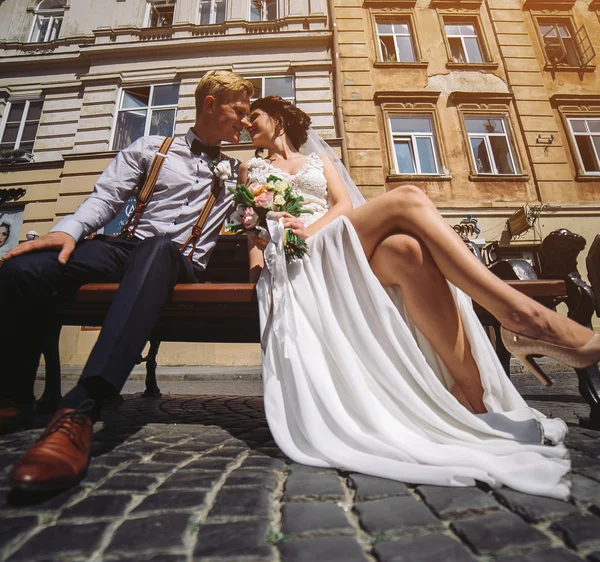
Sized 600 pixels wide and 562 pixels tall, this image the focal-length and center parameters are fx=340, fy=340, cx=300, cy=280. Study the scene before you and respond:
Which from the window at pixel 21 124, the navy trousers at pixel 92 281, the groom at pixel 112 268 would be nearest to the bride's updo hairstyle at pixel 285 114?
the groom at pixel 112 268

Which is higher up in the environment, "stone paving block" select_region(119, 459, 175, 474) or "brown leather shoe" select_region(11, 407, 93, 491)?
"brown leather shoe" select_region(11, 407, 93, 491)

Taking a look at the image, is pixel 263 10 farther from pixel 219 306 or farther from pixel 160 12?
pixel 219 306

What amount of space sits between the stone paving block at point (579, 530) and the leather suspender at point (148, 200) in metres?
2.19

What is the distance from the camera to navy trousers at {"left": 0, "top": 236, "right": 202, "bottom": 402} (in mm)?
1467

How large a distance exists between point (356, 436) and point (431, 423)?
0.31 metres

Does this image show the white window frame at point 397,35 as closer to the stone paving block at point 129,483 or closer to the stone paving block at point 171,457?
the stone paving block at point 171,457

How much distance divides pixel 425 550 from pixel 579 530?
0.38m

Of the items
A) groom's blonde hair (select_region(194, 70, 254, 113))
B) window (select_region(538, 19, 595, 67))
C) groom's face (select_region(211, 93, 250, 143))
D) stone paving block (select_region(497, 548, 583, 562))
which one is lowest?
stone paving block (select_region(497, 548, 583, 562))

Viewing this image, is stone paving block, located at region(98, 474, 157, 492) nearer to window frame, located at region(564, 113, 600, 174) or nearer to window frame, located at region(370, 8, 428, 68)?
window frame, located at region(370, 8, 428, 68)

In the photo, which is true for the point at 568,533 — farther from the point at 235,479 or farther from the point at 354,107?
the point at 354,107

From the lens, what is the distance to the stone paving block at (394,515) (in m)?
0.85

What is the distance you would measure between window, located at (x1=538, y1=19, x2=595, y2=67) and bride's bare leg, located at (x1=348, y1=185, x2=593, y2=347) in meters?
12.4

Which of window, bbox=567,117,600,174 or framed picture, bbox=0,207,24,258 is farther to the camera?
window, bbox=567,117,600,174

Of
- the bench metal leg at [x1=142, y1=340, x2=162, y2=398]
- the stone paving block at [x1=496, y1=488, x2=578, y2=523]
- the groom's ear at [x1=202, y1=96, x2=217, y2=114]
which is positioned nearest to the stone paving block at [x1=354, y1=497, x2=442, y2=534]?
the stone paving block at [x1=496, y1=488, x2=578, y2=523]
